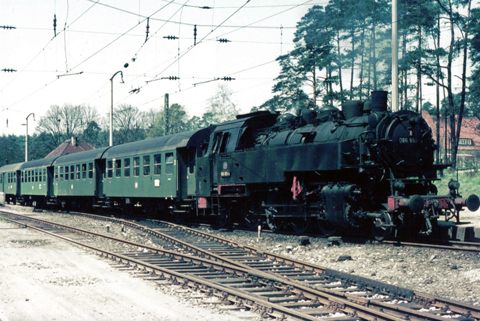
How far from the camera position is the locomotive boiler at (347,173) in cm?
1195

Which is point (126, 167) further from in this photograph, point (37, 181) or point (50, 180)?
point (37, 181)

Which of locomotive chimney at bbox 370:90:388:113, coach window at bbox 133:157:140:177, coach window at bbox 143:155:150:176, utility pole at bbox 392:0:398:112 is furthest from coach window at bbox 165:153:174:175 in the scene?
locomotive chimney at bbox 370:90:388:113

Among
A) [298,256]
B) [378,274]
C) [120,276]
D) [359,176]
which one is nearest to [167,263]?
[120,276]

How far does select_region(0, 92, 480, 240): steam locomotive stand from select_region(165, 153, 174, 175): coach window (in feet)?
0.11

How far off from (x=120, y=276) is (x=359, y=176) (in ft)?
19.3

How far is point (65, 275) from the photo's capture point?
31.3ft

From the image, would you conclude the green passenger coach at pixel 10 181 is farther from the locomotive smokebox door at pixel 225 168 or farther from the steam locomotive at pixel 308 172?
the locomotive smokebox door at pixel 225 168

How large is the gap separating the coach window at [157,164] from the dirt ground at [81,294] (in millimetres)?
8011

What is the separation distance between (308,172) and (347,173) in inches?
43.3

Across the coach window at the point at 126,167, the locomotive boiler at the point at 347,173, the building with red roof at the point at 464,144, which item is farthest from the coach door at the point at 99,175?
the building with red roof at the point at 464,144

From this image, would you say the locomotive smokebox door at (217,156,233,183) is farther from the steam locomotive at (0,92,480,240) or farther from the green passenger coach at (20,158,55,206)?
the green passenger coach at (20,158,55,206)

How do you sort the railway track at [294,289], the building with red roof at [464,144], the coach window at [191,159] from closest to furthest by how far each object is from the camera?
the railway track at [294,289]
the coach window at [191,159]
the building with red roof at [464,144]

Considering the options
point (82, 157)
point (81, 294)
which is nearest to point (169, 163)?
point (82, 157)

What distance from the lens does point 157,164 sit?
20000mm
